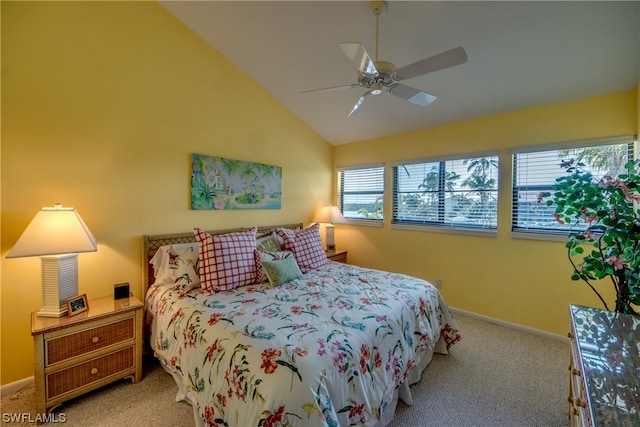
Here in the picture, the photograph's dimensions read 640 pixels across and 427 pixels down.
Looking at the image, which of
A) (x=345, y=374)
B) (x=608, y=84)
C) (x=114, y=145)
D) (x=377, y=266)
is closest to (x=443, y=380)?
(x=345, y=374)

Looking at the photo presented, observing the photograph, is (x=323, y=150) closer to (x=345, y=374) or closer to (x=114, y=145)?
(x=114, y=145)

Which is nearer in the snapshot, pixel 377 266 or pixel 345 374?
pixel 345 374

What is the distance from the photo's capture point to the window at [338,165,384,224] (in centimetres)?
410

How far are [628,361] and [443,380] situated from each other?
136 centimetres

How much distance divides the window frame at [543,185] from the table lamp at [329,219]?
2.14 m

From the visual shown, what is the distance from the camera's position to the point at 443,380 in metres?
2.12

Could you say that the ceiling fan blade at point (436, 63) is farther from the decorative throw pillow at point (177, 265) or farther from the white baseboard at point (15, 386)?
the white baseboard at point (15, 386)

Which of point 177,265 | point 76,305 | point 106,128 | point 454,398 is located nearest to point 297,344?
point 454,398

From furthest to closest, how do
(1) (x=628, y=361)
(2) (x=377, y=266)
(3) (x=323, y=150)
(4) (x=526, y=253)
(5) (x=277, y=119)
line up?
1. (3) (x=323, y=150)
2. (2) (x=377, y=266)
3. (5) (x=277, y=119)
4. (4) (x=526, y=253)
5. (1) (x=628, y=361)

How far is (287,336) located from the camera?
1451 mm

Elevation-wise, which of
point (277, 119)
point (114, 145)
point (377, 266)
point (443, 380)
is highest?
point (277, 119)

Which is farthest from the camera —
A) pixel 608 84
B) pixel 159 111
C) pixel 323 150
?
pixel 323 150

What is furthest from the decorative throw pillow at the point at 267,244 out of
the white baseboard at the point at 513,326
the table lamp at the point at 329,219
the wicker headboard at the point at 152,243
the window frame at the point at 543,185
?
the window frame at the point at 543,185

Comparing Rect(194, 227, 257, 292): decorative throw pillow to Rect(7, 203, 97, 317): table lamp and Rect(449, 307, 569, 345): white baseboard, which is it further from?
Rect(449, 307, 569, 345): white baseboard
